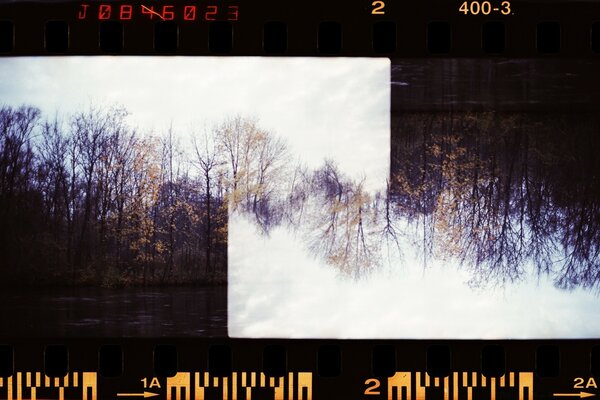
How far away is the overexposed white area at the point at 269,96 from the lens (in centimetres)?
452

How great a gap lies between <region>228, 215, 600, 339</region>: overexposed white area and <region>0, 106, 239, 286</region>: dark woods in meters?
0.29

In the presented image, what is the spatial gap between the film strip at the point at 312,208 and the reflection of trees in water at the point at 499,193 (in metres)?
0.01

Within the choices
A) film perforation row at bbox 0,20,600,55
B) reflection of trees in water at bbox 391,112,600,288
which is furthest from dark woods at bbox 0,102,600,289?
film perforation row at bbox 0,20,600,55

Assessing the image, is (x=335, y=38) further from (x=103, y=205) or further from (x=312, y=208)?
(x=103, y=205)

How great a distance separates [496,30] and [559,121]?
0.73 meters

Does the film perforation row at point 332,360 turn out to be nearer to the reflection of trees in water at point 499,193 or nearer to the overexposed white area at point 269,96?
the reflection of trees in water at point 499,193

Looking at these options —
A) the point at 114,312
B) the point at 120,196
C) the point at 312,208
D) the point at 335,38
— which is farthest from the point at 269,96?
the point at 114,312

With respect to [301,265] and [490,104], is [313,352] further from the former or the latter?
[490,104]

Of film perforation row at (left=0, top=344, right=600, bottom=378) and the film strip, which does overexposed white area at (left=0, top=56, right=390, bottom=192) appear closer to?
the film strip

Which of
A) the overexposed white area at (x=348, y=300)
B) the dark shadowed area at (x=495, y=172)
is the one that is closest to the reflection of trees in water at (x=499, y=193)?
the dark shadowed area at (x=495, y=172)

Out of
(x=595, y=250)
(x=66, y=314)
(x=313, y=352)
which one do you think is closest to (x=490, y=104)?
(x=595, y=250)

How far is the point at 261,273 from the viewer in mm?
4457

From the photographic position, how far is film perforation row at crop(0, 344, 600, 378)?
4.51m

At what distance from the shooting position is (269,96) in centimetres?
453
